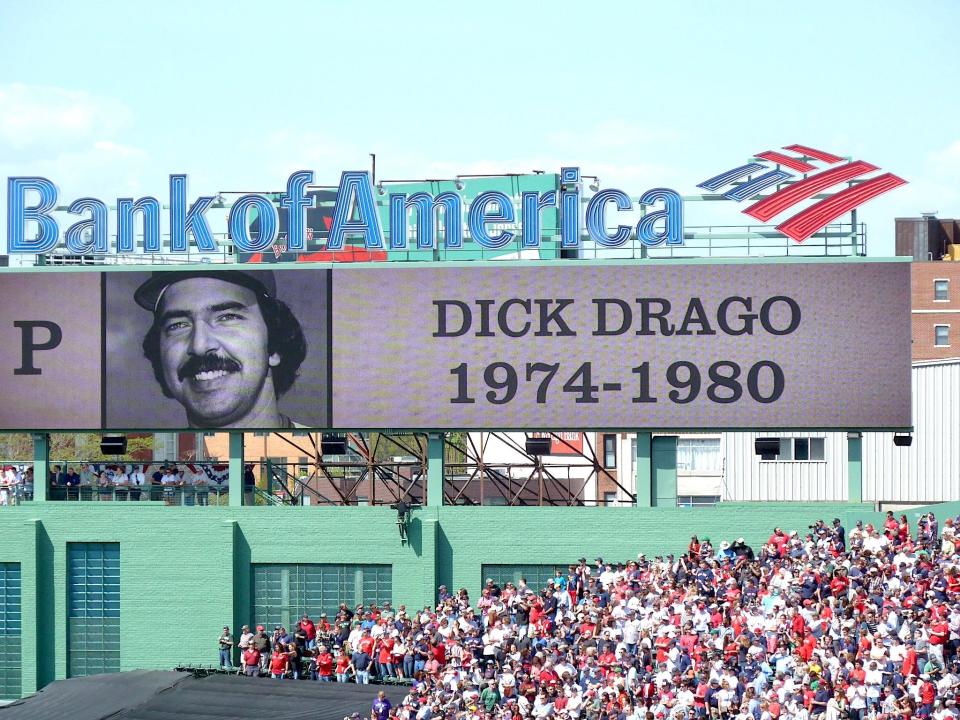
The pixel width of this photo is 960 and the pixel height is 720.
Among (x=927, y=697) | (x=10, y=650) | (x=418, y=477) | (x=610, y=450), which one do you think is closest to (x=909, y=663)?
(x=927, y=697)

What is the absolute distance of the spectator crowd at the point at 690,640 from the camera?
26.5 meters

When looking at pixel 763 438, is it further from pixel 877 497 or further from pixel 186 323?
pixel 186 323

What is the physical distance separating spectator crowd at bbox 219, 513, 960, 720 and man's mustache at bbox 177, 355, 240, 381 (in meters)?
7.22

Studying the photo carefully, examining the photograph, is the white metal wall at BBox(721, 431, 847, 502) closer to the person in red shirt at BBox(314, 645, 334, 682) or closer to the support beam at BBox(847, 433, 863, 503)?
the support beam at BBox(847, 433, 863, 503)

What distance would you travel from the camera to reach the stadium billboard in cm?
4009

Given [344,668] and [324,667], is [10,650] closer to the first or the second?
[324,667]

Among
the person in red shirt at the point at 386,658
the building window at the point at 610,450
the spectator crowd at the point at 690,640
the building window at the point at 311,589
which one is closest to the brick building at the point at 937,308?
the building window at the point at 610,450

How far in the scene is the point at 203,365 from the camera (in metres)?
41.7

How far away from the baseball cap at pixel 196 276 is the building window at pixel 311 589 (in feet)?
24.8

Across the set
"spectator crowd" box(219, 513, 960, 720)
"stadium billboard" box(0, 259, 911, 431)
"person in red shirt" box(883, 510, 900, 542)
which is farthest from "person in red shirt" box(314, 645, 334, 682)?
"person in red shirt" box(883, 510, 900, 542)

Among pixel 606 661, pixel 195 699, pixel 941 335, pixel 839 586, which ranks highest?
pixel 941 335

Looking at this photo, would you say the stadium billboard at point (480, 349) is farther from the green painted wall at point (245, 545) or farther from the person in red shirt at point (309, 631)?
the person in red shirt at point (309, 631)

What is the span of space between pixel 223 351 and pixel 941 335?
69153 mm

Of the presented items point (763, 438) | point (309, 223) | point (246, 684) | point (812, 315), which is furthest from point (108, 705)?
point (763, 438)
